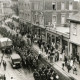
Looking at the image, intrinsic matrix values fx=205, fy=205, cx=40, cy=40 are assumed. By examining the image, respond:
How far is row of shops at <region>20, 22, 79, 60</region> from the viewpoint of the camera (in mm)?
32844

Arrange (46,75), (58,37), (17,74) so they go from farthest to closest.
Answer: (58,37), (17,74), (46,75)

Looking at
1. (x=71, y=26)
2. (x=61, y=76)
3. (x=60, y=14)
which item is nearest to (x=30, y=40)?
(x=60, y=14)

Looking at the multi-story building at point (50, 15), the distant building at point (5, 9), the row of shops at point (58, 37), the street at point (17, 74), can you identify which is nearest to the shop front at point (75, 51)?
the row of shops at point (58, 37)

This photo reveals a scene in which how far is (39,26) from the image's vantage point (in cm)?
4741

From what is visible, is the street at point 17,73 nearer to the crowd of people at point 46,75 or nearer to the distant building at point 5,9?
the crowd of people at point 46,75

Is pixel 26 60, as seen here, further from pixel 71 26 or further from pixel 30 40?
pixel 30 40

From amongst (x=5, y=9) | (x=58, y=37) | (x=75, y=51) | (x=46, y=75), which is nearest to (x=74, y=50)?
(x=75, y=51)

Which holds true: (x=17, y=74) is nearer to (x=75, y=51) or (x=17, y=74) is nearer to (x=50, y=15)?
(x=75, y=51)

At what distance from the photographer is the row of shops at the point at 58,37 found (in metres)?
32.8

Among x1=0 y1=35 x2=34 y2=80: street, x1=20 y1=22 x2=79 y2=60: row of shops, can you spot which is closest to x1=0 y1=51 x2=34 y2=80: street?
x1=0 y1=35 x2=34 y2=80: street

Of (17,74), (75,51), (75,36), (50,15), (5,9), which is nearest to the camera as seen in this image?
(17,74)

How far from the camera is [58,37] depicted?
38.4m

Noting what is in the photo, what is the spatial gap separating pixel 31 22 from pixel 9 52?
15.8 meters

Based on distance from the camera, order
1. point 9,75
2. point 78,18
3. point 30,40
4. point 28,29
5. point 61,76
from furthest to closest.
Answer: point 28,29 → point 30,40 → point 78,18 → point 9,75 → point 61,76
